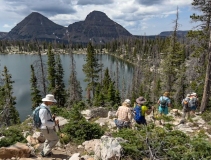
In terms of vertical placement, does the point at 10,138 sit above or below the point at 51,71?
above

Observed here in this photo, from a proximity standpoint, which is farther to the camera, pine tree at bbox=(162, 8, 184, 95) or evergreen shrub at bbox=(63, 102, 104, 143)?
pine tree at bbox=(162, 8, 184, 95)

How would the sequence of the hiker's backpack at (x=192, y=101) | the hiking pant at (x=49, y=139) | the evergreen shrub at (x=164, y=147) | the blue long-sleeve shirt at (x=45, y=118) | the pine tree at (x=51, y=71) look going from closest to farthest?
1. the evergreen shrub at (x=164, y=147)
2. the blue long-sleeve shirt at (x=45, y=118)
3. the hiking pant at (x=49, y=139)
4. the hiker's backpack at (x=192, y=101)
5. the pine tree at (x=51, y=71)

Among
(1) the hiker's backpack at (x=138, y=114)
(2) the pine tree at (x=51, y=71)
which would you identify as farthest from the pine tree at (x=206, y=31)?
(2) the pine tree at (x=51, y=71)

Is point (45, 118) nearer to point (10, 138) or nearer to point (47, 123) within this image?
point (47, 123)

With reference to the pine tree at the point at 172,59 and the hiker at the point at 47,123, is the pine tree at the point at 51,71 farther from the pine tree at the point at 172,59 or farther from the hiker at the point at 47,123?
the hiker at the point at 47,123

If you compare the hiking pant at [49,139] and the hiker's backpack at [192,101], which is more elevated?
the hiking pant at [49,139]

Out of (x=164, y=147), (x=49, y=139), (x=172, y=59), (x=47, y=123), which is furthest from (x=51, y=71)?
(x=164, y=147)

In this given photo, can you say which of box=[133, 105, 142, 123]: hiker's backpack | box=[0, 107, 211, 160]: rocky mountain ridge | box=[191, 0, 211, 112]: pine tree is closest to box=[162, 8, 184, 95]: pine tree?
box=[191, 0, 211, 112]: pine tree

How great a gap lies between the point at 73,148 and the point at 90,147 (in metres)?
0.72

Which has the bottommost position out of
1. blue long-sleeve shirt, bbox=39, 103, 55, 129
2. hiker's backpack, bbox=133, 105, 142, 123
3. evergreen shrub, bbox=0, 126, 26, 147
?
evergreen shrub, bbox=0, 126, 26, 147

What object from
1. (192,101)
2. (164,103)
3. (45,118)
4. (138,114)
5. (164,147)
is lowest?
(192,101)

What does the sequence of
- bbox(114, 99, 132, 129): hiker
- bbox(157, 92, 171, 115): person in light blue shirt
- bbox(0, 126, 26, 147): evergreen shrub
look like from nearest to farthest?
bbox(0, 126, 26, 147): evergreen shrub, bbox(114, 99, 132, 129): hiker, bbox(157, 92, 171, 115): person in light blue shirt

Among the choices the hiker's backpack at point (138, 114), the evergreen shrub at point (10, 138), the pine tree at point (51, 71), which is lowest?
the pine tree at point (51, 71)

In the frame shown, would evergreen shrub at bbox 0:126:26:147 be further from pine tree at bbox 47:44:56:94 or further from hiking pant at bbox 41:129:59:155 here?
pine tree at bbox 47:44:56:94
